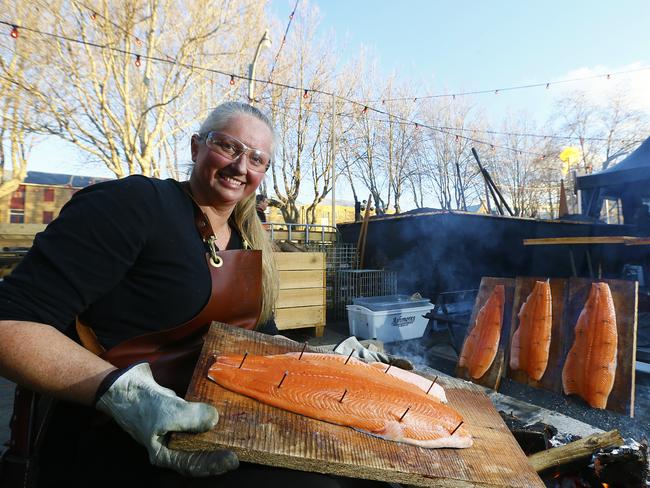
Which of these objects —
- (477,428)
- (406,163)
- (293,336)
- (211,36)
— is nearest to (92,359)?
(477,428)

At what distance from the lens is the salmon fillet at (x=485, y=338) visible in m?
4.54

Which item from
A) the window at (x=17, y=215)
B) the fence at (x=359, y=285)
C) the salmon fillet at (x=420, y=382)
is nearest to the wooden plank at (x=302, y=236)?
the fence at (x=359, y=285)

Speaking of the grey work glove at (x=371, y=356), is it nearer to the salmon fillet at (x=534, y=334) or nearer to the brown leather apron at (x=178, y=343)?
the brown leather apron at (x=178, y=343)

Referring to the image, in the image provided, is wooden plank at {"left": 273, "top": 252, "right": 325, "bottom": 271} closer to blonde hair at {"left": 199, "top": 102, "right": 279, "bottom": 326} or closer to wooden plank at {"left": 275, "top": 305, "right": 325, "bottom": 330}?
wooden plank at {"left": 275, "top": 305, "right": 325, "bottom": 330}

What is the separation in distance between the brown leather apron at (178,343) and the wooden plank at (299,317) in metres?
4.13

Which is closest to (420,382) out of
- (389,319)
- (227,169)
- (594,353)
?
(227,169)

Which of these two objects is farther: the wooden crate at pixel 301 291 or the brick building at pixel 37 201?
the brick building at pixel 37 201

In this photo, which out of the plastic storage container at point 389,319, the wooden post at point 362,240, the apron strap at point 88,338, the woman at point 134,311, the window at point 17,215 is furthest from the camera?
the window at point 17,215

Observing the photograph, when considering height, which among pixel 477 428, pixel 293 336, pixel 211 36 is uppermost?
pixel 211 36

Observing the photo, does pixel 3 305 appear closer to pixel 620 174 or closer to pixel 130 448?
pixel 130 448

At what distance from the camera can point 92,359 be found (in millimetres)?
1215

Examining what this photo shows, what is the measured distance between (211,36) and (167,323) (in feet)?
52.3

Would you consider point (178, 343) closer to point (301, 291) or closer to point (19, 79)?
point (301, 291)

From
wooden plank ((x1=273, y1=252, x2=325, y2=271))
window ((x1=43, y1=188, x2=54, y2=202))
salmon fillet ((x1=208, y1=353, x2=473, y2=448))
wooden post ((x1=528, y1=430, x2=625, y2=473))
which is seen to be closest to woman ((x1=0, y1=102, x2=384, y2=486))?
salmon fillet ((x1=208, y1=353, x2=473, y2=448))
